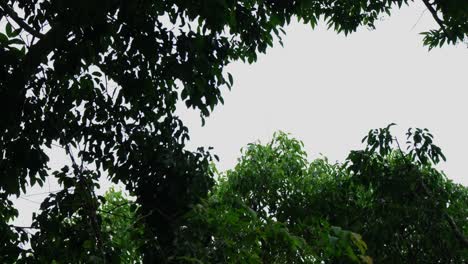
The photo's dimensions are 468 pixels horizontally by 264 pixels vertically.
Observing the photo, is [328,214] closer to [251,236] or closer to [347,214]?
[347,214]

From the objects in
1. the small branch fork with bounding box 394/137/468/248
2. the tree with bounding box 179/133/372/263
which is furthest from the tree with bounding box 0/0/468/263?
the small branch fork with bounding box 394/137/468/248

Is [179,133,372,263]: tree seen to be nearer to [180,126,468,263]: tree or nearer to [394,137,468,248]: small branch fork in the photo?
[180,126,468,263]: tree

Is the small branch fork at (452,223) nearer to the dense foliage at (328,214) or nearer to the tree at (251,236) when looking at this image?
the dense foliage at (328,214)

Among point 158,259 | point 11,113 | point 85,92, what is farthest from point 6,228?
point 85,92

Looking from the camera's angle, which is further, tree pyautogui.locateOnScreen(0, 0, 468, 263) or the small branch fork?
the small branch fork

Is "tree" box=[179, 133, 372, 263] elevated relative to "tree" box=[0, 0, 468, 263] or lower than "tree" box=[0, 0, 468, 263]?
lower

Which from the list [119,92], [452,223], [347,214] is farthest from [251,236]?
[347,214]

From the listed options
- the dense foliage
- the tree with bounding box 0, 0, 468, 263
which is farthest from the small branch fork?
the tree with bounding box 0, 0, 468, 263

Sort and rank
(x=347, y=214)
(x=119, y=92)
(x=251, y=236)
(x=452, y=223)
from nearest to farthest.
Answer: (x=251, y=236), (x=119, y=92), (x=452, y=223), (x=347, y=214)

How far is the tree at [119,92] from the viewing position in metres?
2.79

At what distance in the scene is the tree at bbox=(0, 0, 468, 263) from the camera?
9.14 ft

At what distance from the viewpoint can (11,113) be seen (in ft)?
9.57

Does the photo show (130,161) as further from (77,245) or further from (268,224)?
(268,224)

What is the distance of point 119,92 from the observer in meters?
3.83
